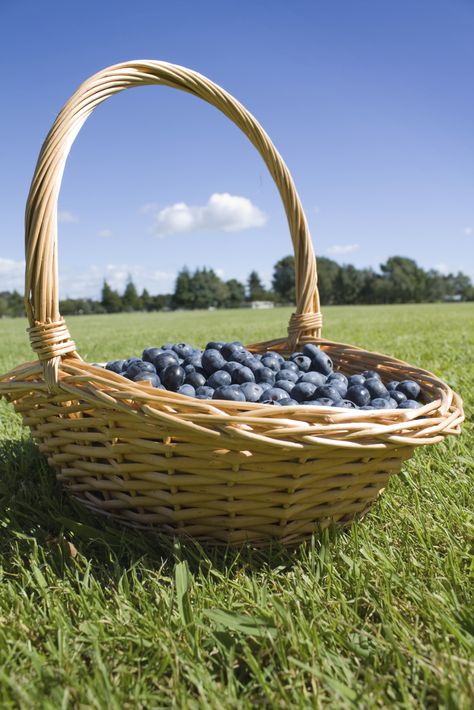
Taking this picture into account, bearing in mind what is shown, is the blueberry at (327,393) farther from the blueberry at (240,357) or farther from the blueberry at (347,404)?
the blueberry at (240,357)

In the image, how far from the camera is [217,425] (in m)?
1.07

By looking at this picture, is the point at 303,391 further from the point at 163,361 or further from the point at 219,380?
the point at 163,361

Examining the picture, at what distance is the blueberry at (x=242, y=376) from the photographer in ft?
5.01

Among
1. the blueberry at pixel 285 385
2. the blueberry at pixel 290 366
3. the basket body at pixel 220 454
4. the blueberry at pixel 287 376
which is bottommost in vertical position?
the basket body at pixel 220 454

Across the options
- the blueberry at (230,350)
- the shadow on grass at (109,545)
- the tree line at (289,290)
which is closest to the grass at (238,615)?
the shadow on grass at (109,545)

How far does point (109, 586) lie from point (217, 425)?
435 millimetres

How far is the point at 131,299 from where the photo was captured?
70.3 meters

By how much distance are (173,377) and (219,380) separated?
0.14 metres

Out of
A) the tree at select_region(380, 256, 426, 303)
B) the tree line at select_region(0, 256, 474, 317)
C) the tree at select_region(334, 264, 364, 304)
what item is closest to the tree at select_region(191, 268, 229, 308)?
the tree line at select_region(0, 256, 474, 317)

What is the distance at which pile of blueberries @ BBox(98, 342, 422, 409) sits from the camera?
1.41 meters

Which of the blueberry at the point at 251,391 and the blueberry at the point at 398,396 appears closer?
the blueberry at the point at 251,391

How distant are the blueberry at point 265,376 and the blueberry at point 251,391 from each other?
0.52 feet

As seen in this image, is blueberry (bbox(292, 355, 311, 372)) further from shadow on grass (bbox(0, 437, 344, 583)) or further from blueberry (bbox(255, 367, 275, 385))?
shadow on grass (bbox(0, 437, 344, 583))

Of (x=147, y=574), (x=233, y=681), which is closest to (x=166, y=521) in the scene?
(x=147, y=574)
